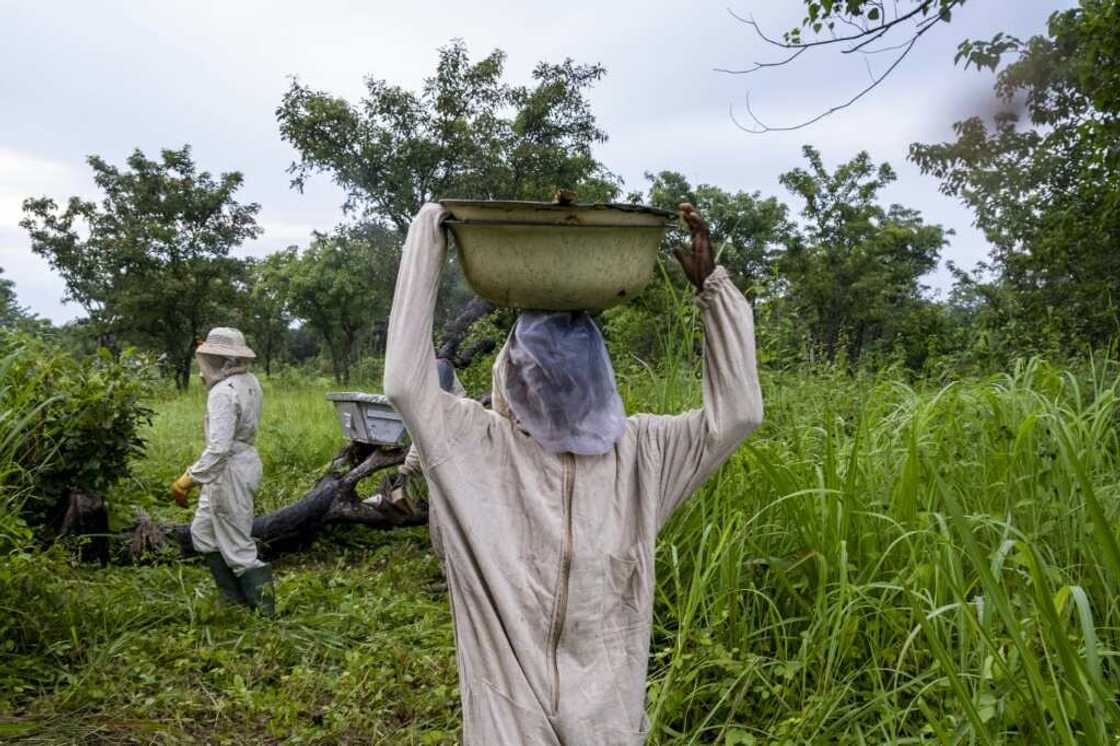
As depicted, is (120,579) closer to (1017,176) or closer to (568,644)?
(568,644)

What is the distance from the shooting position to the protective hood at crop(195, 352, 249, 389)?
5.30 meters

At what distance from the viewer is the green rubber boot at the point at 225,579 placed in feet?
17.5

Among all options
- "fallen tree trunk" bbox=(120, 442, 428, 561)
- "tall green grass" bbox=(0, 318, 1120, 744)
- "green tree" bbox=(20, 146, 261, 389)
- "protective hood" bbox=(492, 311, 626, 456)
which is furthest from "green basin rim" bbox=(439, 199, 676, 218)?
"green tree" bbox=(20, 146, 261, 389)

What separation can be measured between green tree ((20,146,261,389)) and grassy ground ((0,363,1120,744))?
25.2 m

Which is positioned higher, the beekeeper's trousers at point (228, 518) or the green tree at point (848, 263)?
the green tree at point (848, 263)

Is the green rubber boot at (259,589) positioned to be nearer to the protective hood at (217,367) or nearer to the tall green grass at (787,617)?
the tall green grass at (787,617)

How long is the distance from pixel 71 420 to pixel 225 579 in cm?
127

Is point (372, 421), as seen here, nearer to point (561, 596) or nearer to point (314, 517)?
point (314, 517)

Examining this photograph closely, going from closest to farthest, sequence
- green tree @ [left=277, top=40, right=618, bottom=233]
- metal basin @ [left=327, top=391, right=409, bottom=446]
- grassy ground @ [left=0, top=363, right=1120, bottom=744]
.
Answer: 1. grassy ground @ [left=0, top=363, right=1120, bottom=744]
2. metal basin @ [left=327, top=391, right=409, bottom=446]
3. green tree @ [left=277, top=40, right=618, bottom=233]

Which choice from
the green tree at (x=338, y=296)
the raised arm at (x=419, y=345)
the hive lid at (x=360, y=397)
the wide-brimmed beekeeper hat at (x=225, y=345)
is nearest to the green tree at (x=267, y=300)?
the green tree at (x=338, y=296)

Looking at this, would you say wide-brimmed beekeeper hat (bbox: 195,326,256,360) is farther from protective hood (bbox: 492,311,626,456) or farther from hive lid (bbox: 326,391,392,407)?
protective hood (bbox: 492,311,626,456)

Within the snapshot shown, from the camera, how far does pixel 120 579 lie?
5516mm

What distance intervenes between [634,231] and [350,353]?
37217 mm

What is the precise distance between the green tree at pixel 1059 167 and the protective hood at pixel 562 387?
453cm
